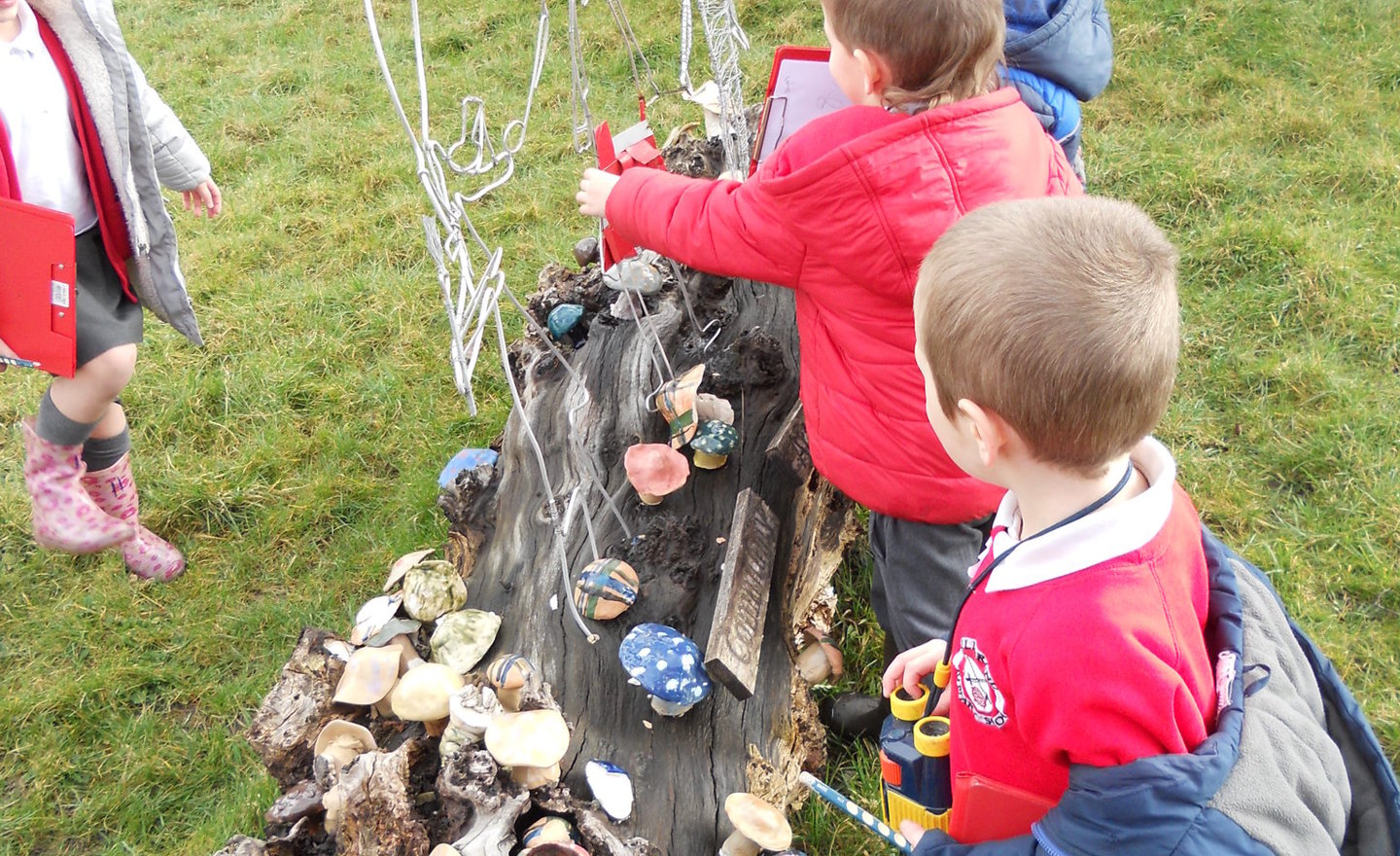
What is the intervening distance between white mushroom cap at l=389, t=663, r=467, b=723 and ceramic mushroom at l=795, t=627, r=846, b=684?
0.80 metres

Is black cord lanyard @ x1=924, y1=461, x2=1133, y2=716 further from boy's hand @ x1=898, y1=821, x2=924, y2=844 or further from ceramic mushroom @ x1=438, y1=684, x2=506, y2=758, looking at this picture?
ceramic mushroom @ x1=438, y1=684, x2=506, y2=758

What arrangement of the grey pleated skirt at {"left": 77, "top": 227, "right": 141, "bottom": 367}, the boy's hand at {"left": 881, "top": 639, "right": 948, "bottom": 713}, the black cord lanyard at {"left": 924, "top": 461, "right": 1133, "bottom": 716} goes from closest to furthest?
the black cord lanyard at {"left": 924, "top": 461, "right": 1133, "bottom": 716} → the boy's hand at {"left": 881, "top": 639, "right": 948, "bottom": 713} → the grey pleated skirt at {"left": 77, "top": 227, "right": 141, "bottom": 367}

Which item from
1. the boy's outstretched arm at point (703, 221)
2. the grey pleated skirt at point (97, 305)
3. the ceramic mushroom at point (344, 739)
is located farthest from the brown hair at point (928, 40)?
the grey pleated skirt at point (97, 305)

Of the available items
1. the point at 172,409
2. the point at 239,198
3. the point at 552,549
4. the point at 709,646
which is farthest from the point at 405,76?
the point at 709,646

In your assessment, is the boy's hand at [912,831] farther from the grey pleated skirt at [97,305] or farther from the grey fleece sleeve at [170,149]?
the grey fleece sleeve at [170,149]

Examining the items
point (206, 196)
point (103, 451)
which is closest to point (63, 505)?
point (103, 451)

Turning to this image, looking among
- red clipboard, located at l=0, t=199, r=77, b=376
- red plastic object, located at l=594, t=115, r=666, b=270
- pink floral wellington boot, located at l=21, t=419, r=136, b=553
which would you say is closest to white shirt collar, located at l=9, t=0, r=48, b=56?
red clipboard, located at l=0, t=199, r=77, b=376

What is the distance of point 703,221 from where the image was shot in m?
1.82

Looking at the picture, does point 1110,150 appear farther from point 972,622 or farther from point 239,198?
point 239,198

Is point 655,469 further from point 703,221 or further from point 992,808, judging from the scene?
point 992,808

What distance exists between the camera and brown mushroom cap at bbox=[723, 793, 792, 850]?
168cm

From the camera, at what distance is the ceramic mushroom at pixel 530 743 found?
64.1 inches

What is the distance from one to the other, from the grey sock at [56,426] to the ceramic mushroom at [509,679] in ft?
4.55

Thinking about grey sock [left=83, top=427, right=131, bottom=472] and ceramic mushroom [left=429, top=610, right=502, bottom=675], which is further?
grey sock [left=83, top=427, right=131, bottom=472]
